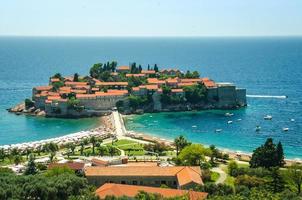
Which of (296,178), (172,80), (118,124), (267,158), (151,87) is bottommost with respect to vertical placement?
(118,124)

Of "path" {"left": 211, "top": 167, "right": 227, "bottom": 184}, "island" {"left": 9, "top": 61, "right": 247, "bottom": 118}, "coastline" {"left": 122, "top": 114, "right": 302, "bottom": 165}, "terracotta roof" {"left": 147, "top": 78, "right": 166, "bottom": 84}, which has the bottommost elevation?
"path" {"left": 211, "top": 167, "right": 227, "bottom": 184}

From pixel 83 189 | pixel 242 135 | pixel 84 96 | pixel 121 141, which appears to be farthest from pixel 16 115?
pixel 83 189

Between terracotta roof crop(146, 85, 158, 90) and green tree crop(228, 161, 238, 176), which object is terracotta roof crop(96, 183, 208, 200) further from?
terracotta roof crop(146, 85, 158, 90)

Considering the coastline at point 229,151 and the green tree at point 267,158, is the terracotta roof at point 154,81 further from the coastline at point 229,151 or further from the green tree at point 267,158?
the green tree at point 267,158

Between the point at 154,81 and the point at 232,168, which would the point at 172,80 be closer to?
the point at 154,81

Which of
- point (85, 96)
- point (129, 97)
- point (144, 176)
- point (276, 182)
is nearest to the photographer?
point (276, 182)

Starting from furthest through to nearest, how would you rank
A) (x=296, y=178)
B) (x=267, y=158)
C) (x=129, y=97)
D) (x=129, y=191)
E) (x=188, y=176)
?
1. (x=129, y=97)
2. (x=267, y=158)
3. (x=188, y=176)
4. (x=296, y=178)
5. (x=129, y=191)

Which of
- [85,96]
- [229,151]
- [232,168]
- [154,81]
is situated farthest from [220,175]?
[154,81]

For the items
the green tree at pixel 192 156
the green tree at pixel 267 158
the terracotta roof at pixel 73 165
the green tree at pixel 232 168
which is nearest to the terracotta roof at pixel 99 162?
the terracotta roof at pixel 73 165

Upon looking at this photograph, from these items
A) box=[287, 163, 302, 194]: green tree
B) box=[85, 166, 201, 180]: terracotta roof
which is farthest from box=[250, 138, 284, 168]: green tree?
box=[287, 163, 302, 194]: green tree
